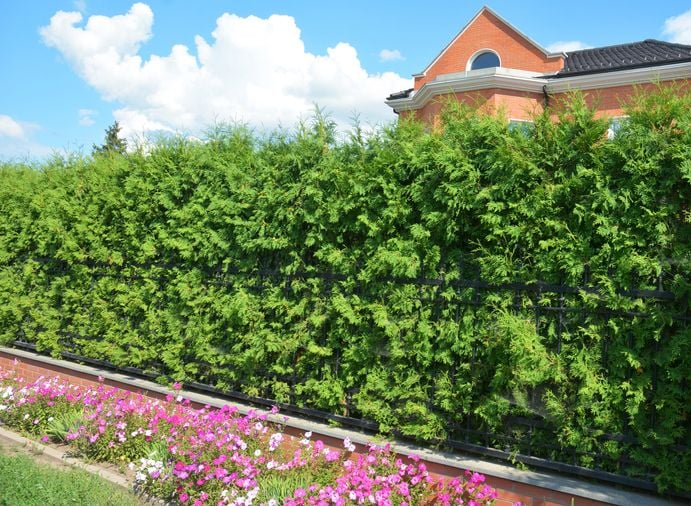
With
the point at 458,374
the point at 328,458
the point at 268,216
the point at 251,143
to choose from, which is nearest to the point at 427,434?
the point at 458,374

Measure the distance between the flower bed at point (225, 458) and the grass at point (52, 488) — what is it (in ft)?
1.15

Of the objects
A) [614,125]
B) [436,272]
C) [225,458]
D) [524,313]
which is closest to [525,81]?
[614,125]

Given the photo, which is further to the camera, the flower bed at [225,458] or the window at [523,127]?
the window at [523,127]

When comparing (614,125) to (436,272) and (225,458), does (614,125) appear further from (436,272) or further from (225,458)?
(225,458)

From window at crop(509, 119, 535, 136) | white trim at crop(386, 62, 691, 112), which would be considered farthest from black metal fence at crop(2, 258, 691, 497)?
white trim at crop(386, 62, 691, 112)

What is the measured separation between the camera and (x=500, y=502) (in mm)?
3883

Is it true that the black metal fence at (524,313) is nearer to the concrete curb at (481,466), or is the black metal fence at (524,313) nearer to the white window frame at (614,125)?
the concrete curb at (481,466)

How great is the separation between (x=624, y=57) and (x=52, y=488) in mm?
16731

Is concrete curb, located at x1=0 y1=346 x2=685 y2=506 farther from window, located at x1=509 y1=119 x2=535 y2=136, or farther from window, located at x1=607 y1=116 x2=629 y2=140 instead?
window, located at x1=509 y1=119 x2=535 y2=136

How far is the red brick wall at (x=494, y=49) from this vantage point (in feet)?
55.6

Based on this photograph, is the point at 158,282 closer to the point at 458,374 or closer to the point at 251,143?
the point at 251,143

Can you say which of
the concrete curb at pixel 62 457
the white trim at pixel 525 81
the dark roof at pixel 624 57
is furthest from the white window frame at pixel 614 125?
the dark roof at pixel 624 57

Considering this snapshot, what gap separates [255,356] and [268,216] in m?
1.40

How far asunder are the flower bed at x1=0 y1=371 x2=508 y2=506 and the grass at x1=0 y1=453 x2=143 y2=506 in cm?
35
